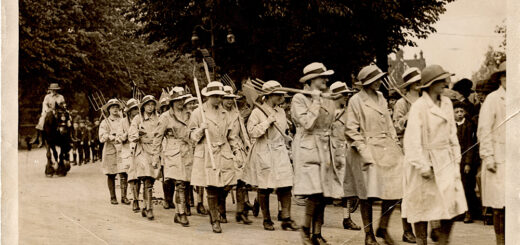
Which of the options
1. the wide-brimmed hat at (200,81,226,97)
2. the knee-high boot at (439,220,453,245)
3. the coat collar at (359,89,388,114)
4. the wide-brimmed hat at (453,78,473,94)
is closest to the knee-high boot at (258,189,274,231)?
the wide-brimmed hat at (200,81,226,97)

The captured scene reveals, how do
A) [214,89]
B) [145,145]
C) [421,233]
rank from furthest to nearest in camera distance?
[145,145], [214,89], [421,233]

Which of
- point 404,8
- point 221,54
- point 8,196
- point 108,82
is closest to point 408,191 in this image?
point 404,8

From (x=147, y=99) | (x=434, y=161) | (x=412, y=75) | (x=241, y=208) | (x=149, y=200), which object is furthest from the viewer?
(x=147, y=99)

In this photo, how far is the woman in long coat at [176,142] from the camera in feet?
35.7

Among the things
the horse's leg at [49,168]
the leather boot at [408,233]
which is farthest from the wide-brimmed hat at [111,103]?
the leather boot at [408,233]

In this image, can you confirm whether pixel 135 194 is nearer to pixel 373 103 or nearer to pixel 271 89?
pixel 271 89

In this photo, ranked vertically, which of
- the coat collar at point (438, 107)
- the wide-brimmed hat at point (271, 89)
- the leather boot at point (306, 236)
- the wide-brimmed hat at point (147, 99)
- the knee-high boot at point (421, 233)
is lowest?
the leather boot at point (306, 236)

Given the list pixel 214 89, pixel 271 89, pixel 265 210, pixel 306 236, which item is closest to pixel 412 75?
pixel 306 236

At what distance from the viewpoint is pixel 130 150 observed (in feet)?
38.2

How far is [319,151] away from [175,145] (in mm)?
3247

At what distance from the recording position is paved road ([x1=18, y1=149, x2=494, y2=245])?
7.92 meters

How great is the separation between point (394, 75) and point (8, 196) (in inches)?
172

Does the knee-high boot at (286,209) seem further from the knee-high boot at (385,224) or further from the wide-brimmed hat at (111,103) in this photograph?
the wide-brimmed hat at (111,103)

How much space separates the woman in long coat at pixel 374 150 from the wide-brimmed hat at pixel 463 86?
0.79 meters
